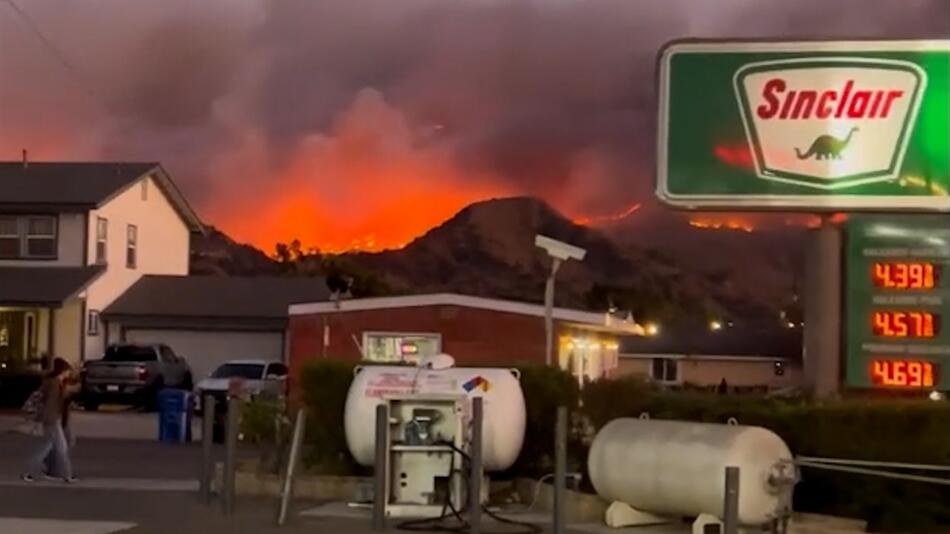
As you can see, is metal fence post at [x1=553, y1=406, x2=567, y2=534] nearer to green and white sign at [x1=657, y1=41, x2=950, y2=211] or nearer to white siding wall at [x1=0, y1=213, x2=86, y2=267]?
green and white sign at [x1=657, y1=41, x2=950, y2=211]

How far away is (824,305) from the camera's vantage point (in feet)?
61.6

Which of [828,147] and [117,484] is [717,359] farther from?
[828,147]

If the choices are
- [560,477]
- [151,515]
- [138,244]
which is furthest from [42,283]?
[560,477]

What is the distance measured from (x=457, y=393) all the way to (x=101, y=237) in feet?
109

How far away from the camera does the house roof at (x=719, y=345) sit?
69188 millimetres

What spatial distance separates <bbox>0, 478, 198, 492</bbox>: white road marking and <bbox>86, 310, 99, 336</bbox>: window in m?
26.1

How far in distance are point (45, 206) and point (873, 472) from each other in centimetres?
3637

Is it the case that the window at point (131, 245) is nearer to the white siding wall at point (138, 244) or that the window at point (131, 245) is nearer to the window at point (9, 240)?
the white siding wall at point (138, 244)

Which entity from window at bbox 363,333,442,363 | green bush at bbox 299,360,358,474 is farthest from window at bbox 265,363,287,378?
green bush at bbox 299,360,358,474

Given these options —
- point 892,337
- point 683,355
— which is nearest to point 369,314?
point 892,337

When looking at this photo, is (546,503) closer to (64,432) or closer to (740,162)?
(740,162)

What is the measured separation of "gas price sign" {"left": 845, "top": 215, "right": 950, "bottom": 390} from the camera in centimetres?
1700

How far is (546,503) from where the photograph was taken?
19.3 m

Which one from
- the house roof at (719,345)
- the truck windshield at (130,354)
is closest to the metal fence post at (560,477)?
the truck windshield at (130,354)
